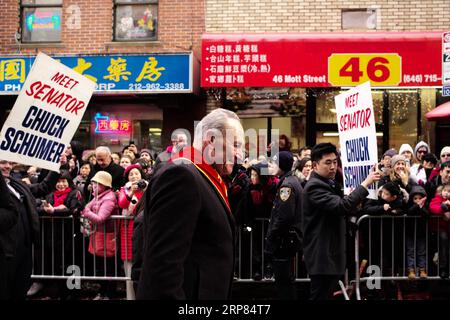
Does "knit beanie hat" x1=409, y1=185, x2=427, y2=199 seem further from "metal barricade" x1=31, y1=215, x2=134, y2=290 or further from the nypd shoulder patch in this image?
"metal barricade" x1=31, y1=215, x2=134, y2=290

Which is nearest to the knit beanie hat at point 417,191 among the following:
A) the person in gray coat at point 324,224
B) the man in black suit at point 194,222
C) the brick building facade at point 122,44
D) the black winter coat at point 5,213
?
the person in gray coat at point 324,224

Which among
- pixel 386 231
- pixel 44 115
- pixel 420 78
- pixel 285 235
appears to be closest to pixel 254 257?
pixel 285 235

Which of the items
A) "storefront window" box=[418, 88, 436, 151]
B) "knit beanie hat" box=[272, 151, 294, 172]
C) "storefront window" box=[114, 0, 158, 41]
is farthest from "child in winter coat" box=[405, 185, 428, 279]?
"storefront window" box=[114, 0, 158, 41]

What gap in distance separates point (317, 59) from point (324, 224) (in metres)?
6.69

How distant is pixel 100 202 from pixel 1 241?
280cm

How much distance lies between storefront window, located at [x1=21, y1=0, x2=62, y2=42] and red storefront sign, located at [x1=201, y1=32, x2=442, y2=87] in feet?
12.8

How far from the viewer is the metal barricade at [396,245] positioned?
774 cm

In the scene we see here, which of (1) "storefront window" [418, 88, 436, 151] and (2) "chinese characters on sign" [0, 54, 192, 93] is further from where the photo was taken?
(1) "storefront window" [418, 88, 436, 151]

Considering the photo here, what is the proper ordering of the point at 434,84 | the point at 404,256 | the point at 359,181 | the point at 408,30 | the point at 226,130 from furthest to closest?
the point at 408,30
the point at 434,84
the point at 404,256
the point at 359,181
the point at 226,130

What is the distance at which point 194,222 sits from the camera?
288cm

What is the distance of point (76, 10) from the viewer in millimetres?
13492

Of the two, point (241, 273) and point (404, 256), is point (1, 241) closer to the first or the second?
point (241, 273)

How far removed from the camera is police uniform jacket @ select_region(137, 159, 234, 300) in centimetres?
281

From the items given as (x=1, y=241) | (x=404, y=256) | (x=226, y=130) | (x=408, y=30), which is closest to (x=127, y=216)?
(x=1, y=241)
